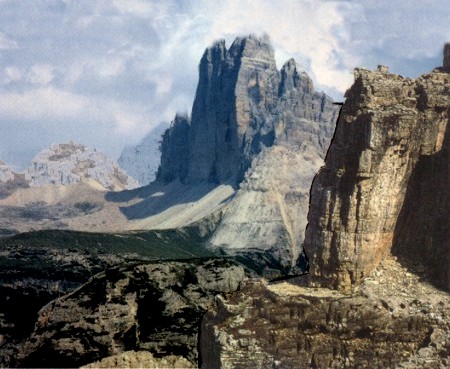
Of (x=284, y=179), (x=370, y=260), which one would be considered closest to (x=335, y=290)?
(x=370, y=260)

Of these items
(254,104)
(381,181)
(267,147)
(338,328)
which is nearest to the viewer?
(338,328)

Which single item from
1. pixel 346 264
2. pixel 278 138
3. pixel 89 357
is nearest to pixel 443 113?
pixel 346 264

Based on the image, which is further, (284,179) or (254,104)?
(254,104)

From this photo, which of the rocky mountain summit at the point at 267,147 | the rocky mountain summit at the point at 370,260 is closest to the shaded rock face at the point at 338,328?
the rocky mountain summit at the point at 370,260

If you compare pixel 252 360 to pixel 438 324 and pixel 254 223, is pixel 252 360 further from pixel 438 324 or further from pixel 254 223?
pixel 254 223

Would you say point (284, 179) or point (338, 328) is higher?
point (284, 179)

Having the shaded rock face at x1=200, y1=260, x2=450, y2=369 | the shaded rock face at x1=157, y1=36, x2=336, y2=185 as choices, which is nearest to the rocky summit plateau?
the shaded rock face at x1=200, y1=260, x2=450, y2=369

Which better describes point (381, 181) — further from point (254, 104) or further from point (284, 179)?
point (254, 104)

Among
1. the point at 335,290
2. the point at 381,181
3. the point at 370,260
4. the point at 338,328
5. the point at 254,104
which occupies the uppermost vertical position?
the point at 254,104
